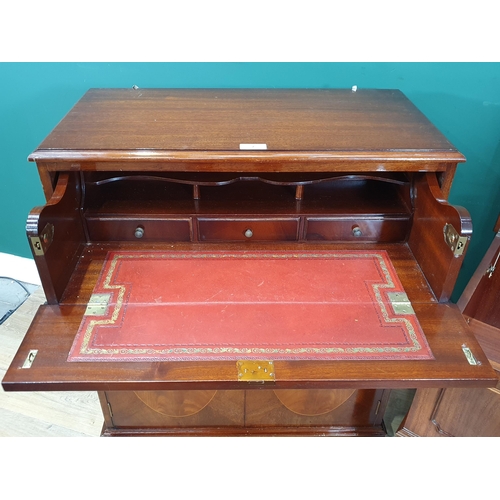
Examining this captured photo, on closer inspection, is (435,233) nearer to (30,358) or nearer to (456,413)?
(456,413)

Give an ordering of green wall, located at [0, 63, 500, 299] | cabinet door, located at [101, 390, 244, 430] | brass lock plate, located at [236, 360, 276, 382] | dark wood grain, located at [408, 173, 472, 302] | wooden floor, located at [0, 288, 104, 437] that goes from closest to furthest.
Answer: brass lock plate, located at [236, 360, 276, 382] → dark wood grain, located at [408, 173, 472, 302] → cabinet door, located at [101, 390, 244, 430] → green wall, located at [0, 63, 500, 299] → wooden floor, located at [0, 288, 104, 437]

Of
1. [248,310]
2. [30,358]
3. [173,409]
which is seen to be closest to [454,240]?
[248,310]

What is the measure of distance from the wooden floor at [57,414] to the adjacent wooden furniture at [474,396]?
25 cm

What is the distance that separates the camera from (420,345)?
105 cm

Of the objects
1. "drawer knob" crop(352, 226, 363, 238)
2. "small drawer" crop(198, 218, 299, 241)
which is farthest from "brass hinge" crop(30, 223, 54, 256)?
"drawer knob" crop(352, 226, 363, 238)

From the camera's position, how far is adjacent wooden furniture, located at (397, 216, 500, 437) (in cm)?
131

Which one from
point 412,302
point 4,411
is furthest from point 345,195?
point 4,411

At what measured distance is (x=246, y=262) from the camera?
4.20 ft

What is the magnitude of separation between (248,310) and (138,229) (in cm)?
41

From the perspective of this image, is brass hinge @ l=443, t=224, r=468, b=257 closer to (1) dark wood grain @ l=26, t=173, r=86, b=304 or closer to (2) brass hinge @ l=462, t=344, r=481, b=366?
(2) brass hinge @ l=462, t=344, r=481, b=366

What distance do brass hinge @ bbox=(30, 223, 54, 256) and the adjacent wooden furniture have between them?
114 centimetres

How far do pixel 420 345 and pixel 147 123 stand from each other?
0.89m

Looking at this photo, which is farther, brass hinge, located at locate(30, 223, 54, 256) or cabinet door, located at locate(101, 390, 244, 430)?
cabinet door, located at locate(101, 390, 244, 430)

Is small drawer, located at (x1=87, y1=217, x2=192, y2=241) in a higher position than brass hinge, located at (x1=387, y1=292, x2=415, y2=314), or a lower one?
higher
